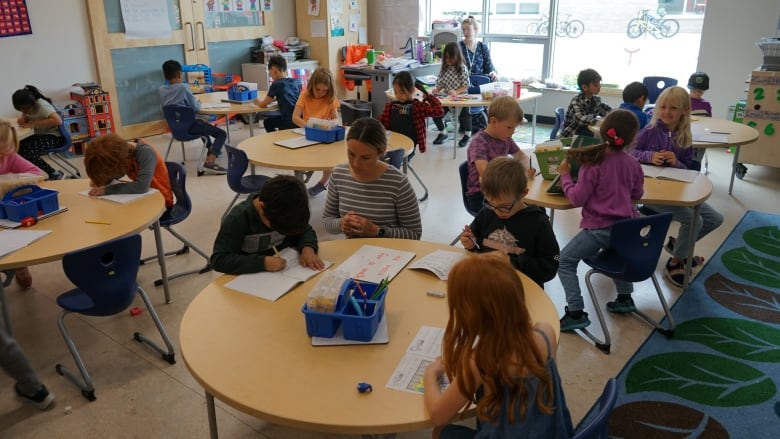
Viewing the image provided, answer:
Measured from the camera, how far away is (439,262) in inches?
89.9

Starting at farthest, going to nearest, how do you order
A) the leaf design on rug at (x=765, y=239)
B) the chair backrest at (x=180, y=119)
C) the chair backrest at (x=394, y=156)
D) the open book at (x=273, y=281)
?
the chair backrest at (x=180, y=119)
the leaf design on rug at (x=765, y=239)
the chair backrest at (x=394, y=156)
the open book at (x=273, y=281)

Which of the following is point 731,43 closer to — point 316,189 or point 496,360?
point 316,189

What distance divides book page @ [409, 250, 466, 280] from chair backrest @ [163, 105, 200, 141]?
4295mm

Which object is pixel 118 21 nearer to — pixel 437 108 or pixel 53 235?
pixel 437 108

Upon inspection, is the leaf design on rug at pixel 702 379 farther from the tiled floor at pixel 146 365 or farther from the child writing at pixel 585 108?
the child writing at pixel 585 108

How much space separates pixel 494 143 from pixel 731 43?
182 inches

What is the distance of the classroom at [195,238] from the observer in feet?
8.70

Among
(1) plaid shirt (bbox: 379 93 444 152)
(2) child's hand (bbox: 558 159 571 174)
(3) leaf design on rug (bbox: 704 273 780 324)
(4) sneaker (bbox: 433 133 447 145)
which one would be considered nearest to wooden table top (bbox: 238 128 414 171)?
(1) plaid shirt (bbox: 379 93 444 152)

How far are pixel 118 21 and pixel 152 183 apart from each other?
448 centimetres

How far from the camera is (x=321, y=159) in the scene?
3.97 meters

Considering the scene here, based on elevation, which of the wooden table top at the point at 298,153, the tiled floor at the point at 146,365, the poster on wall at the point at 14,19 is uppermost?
the poster on wall at the point at 14,19

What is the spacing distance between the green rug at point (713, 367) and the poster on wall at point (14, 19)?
263 inches

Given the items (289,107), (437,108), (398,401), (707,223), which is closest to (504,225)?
(398,401)

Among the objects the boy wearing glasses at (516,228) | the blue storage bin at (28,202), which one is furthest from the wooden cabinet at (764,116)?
the blue storage bin at (28,202)
